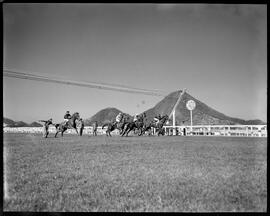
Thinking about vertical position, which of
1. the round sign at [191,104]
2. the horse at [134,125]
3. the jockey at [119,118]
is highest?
the round sign at [191,104]

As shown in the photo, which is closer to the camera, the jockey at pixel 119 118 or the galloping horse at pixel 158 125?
the jockey at pixel 119 118

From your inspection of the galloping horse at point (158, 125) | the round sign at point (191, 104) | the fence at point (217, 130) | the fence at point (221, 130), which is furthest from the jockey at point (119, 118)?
the fence at point (221, 130)

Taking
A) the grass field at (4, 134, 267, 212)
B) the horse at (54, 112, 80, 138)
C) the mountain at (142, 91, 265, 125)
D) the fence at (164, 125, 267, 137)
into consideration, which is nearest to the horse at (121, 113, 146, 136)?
the mountain at (142, 91, 265, 125)

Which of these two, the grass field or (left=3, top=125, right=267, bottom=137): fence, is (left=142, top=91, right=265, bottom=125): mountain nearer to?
(left=3, top=125, right=267, bottom=137): fence

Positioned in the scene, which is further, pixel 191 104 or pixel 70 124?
pixel 191 104

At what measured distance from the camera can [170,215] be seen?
3.48m

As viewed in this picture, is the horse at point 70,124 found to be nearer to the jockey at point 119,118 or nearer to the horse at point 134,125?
the jockey at point 119,118

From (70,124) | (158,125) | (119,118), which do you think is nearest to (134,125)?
(119,118)

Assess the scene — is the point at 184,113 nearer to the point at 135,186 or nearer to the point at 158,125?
the point at 158,125

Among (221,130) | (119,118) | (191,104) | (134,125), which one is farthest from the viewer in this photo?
Result: (221,130)

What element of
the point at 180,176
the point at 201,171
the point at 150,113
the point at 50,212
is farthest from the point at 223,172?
the point at 150,113

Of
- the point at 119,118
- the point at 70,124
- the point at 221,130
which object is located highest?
the point at 119,118

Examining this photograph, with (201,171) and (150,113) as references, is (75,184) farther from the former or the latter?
(150,113)

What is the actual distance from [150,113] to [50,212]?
11700 millimetres
